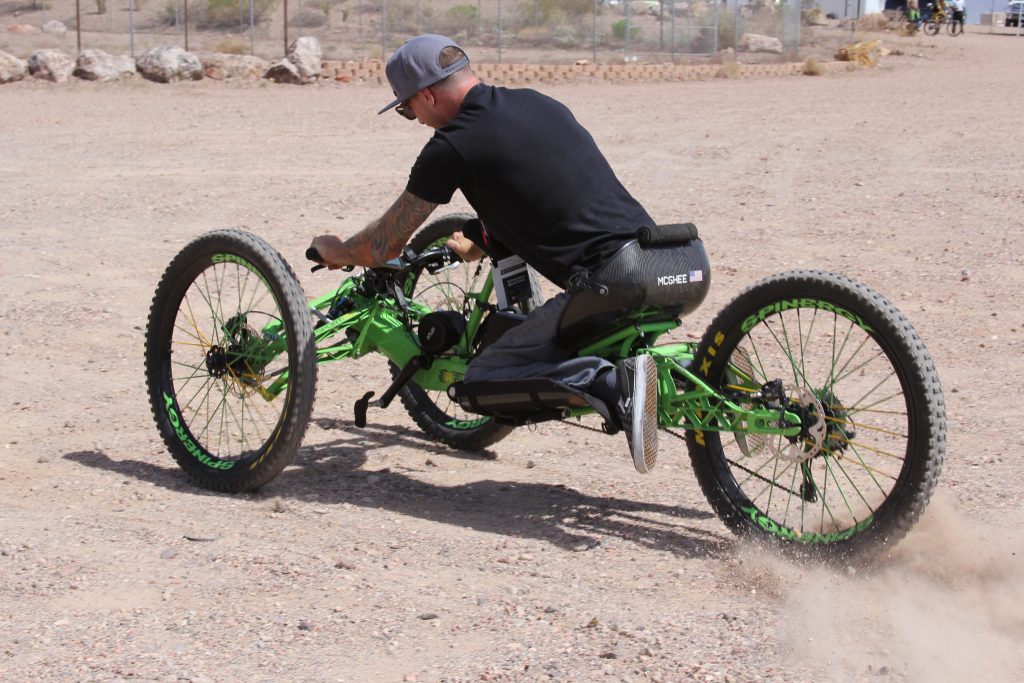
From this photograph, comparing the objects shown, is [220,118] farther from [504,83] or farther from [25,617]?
[25,617]

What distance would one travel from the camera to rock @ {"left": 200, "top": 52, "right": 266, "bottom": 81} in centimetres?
2700

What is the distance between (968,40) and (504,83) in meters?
23.5

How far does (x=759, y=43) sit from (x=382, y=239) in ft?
104

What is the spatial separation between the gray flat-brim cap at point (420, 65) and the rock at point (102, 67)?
2193cm

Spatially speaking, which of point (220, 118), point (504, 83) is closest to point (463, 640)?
point (220, 118)

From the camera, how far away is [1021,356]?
7.92 metres

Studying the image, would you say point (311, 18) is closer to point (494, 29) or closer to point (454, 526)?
point (494, 29)

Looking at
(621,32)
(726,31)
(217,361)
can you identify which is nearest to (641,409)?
(217,361)

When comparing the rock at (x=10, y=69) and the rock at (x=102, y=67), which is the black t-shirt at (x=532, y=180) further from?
the rock at (x=102, y=67)

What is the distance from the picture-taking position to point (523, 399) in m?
5.28

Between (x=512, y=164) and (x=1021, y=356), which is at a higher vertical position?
(x=512, y=164)

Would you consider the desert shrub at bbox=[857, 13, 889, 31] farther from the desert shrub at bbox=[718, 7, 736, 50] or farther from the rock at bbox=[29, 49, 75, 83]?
the rock at bbox=[29, 49, 75, 83]

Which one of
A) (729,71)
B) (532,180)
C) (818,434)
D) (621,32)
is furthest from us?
(621,32)

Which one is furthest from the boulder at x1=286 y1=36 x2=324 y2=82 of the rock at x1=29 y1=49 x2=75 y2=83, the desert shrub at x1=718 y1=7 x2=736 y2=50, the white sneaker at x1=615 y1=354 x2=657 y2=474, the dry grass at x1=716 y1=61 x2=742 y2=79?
the white sneaker at x1=615 y1=354 x2=657 y2=474
